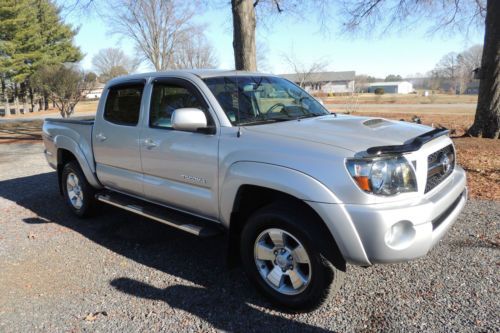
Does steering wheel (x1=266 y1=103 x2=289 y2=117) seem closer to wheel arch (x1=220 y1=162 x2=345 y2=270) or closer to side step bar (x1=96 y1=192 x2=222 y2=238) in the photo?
wheel arch (x1=220 y1=162 x2=345 y2=270)

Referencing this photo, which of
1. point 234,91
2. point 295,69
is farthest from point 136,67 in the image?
point 234,91

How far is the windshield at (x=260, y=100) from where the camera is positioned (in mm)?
3852

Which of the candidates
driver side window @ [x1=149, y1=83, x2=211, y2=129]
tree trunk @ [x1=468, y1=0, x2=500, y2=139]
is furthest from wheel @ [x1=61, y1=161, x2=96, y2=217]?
tree trunk @ [x1=468, y1=0, x2=500, y2=139]

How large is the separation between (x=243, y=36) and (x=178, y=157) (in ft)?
21.1

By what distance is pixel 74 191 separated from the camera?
5742 millimetres

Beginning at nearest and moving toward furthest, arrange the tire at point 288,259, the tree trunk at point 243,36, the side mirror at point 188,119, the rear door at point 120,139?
the tire at point 288,259, the side mirror at point 188,119, the rear door at point 120,139, the tree trunk at point 243,36

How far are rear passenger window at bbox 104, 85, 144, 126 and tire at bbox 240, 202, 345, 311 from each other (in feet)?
6.57

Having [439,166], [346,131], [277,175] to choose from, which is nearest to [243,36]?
[346,131]

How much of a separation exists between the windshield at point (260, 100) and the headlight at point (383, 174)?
1.24 meters

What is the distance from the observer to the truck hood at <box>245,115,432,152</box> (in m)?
3.08

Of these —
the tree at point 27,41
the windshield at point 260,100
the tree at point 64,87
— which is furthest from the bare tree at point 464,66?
the windshield at point 260,100

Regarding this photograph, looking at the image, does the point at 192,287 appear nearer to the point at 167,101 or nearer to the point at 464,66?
the point at 167,101

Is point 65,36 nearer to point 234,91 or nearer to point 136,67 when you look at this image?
point 136,67

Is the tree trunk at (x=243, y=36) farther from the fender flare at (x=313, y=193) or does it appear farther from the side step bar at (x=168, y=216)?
the fender flare at (x=313, y=193)
